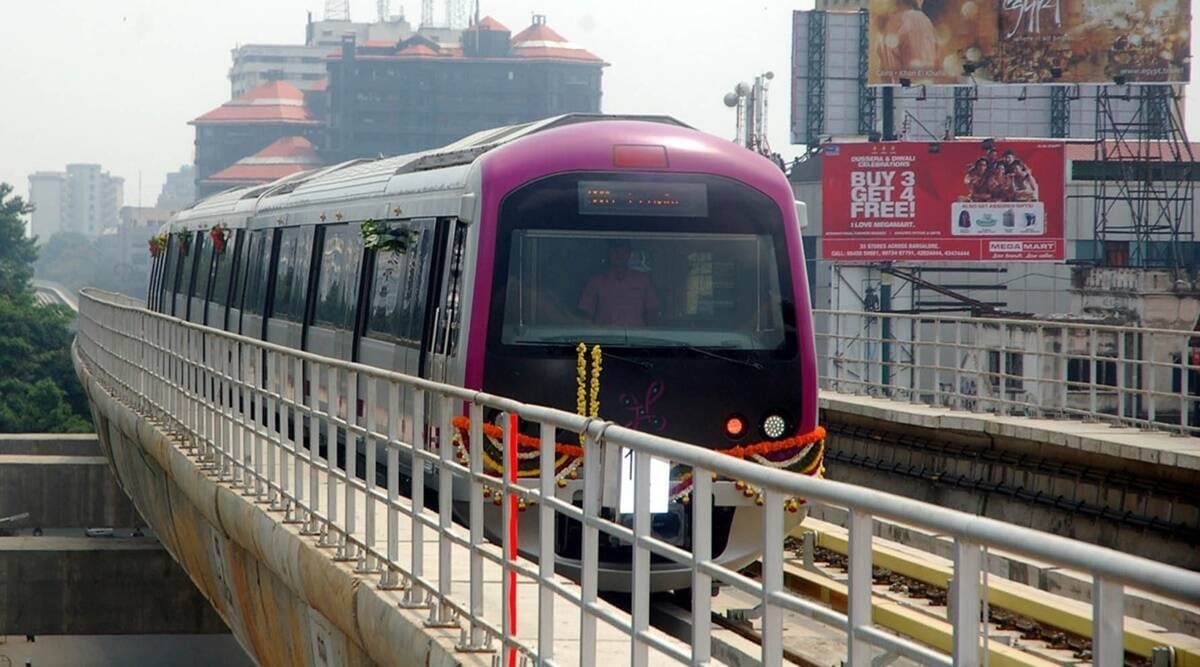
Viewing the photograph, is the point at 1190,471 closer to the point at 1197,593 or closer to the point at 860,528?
the point at 860,528

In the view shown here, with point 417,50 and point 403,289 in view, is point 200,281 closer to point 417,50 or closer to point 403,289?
point 403,289

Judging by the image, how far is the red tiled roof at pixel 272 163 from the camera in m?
167

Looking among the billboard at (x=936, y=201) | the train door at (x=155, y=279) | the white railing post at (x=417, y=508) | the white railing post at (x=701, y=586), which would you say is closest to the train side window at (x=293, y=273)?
the white railing post at (x=417, y=508)

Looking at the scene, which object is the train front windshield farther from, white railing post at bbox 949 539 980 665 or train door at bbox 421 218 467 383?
white railing post at bbox 949 539 980 665

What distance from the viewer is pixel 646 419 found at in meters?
11.9

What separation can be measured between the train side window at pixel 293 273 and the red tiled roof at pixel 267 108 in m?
167

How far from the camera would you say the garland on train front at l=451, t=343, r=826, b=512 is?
10805mm

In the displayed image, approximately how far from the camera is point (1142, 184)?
193 ft

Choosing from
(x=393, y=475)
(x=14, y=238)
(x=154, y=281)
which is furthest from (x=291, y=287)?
(x=14, y=238)

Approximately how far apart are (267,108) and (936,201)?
14093cm

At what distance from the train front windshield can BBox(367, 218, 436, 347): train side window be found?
111 centimetres

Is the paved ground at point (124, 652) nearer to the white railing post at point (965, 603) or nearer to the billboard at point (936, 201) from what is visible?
the billboard at point (936, 201)

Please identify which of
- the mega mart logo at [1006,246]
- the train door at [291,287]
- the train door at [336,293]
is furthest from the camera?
the mega mart logo at [1006,246]

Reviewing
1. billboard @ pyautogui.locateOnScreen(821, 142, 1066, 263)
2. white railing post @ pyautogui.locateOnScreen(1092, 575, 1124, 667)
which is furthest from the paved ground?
white railing post @ pyautogui.locateOnScreen(1092, 575, 1124, 667)
